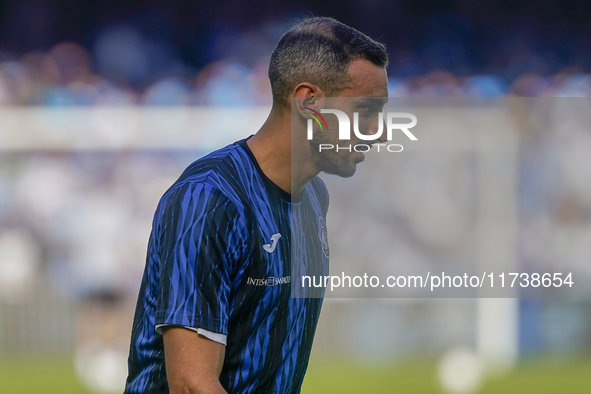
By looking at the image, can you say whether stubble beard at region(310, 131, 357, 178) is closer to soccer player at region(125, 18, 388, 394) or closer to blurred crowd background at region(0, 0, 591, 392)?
soccer player at region(125, 18, 388, 394)

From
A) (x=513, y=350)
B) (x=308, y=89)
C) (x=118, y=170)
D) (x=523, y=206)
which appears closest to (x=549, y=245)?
(x=523, y=206)

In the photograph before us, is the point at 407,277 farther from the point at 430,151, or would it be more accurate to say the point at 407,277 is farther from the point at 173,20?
the point at 173,20

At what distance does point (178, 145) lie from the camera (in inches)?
198

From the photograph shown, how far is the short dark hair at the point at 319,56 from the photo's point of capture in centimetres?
135

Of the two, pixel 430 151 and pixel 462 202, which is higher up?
pixel 430 151

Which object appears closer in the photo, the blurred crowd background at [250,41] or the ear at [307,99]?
the ear at [307,99]

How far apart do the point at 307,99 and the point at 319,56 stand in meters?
0.10

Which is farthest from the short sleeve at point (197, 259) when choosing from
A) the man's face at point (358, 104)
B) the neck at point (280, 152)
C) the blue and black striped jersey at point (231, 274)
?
the man's face at point (358, 104)

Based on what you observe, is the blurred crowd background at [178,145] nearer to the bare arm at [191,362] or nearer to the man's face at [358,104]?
the man's face at [358,104]

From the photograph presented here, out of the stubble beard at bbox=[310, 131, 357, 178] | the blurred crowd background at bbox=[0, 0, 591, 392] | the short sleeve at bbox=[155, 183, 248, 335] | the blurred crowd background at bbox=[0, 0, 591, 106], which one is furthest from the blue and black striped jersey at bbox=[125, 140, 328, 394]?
the blurred crowd background at bbox=[0, 0, 591, 106]

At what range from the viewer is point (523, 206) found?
15.2ft

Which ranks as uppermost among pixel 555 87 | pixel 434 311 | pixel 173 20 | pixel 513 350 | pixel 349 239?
pixel 173 20

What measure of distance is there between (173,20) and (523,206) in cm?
397

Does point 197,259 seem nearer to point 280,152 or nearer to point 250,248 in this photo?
point 250,248
